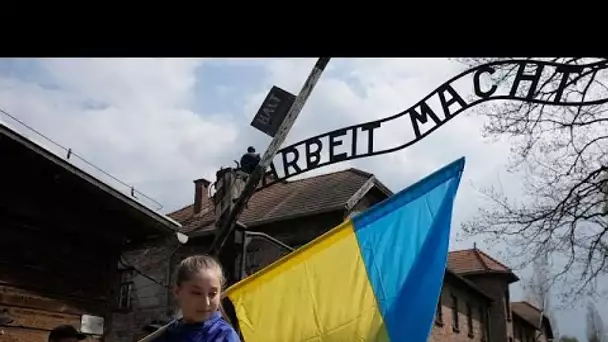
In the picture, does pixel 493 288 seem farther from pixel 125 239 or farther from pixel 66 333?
pixel 66 333

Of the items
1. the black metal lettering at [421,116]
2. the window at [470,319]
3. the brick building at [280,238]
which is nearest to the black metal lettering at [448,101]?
the black metal lettering at [421,116]

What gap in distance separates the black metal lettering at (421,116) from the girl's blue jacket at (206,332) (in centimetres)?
571

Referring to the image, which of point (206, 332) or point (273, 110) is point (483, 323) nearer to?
point (273, 110)

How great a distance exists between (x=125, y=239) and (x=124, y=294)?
15331mm

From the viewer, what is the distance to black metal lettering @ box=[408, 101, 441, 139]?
8070mm

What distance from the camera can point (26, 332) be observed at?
28.3ft

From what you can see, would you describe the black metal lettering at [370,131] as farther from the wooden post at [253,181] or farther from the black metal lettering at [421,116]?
the wooden post at [253,181]

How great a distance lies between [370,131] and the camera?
8.40 meters

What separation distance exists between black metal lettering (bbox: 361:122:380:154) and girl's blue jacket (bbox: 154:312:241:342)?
579cm

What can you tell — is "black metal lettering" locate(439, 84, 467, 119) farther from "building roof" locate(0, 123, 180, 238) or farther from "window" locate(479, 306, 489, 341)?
"window" locate(479, 306, 489, 341)

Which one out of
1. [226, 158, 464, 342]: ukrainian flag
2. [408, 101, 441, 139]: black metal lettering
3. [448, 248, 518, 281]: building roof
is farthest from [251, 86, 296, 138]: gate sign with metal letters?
[448, 248, 518, 281]: building roof

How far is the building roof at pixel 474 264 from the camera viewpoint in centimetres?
3675

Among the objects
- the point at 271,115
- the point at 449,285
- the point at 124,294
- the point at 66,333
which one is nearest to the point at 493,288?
the point at 449,285

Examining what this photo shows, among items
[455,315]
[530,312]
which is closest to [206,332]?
[455,315]
